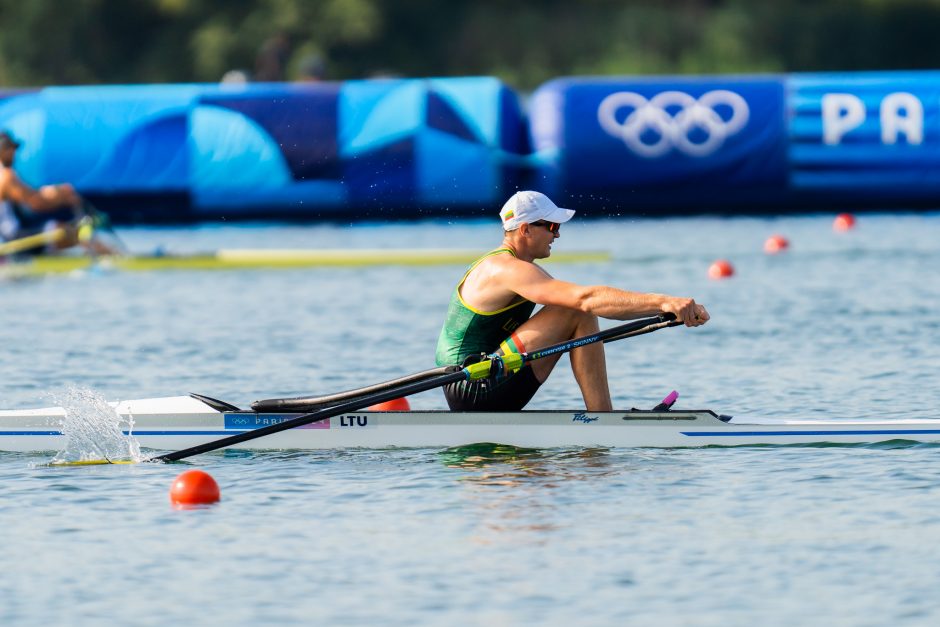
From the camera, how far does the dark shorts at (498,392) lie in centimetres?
968

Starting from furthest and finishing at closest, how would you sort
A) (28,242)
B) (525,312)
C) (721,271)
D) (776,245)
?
(776,245)
(28,242)
(721,271)
(525,312)

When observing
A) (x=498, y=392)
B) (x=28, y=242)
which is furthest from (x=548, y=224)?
(x=28, y=242)

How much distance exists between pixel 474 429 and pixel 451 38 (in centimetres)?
3955

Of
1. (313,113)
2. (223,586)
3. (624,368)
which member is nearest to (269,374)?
(624,368)

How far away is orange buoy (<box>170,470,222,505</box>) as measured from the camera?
8641 millimetres

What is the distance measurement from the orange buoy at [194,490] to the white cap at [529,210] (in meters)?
2.02

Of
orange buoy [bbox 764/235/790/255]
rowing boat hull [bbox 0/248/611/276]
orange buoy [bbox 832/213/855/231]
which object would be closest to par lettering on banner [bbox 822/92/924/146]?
orange buoy [bbox 832/213/855/231]

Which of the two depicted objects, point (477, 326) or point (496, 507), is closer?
point (496, 507)

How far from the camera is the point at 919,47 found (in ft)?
151

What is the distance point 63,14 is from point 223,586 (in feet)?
135

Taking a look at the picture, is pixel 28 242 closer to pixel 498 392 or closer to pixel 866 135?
pixel 866 135

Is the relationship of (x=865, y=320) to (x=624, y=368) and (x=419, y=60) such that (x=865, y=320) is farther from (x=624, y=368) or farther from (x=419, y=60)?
(x=419, y=60)

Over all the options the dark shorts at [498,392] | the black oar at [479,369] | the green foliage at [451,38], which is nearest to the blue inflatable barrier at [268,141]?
the dark shorts at [498,392]

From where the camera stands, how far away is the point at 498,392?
9.70 meters
